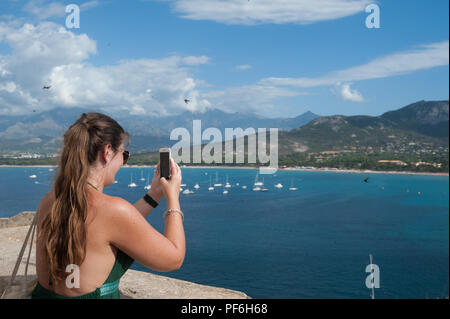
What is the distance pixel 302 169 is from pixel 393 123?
2339 centimetres

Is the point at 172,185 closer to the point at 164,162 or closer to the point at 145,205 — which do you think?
the point at 164,162

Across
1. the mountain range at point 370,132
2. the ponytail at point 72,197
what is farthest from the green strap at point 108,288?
the mountain range at point 370,132

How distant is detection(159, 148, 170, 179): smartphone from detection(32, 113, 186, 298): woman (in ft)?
0.53

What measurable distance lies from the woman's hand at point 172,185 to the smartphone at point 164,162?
0.01 meters

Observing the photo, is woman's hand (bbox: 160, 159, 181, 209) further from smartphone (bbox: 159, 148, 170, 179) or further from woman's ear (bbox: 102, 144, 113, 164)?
woman's ear (bbox: 102, 144, 113, 164)

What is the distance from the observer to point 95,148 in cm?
115

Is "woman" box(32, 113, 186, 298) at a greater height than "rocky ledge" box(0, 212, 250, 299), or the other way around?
"woman" box(32, 113, 186, 298)

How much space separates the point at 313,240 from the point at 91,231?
35432 mm

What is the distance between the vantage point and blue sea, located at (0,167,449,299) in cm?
2391

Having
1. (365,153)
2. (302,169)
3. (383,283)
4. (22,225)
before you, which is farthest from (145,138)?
(22,225)

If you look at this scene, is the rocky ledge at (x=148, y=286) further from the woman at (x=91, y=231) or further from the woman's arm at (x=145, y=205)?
the woman at (x=91, y=231)

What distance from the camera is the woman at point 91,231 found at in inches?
41.9

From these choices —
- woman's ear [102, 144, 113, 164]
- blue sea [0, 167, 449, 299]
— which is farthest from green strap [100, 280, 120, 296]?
blue sea [0, 167, 449, 299]

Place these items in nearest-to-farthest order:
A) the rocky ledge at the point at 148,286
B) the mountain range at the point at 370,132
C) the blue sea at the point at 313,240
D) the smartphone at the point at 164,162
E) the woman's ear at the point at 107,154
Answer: the woman's ear at the point at 107,154 < the smartphone at the point at 164,162 < the rocky ledge at the point at 148,286 < the blue sea at the point at 313,240 < the mountain range at the point at 370,132
